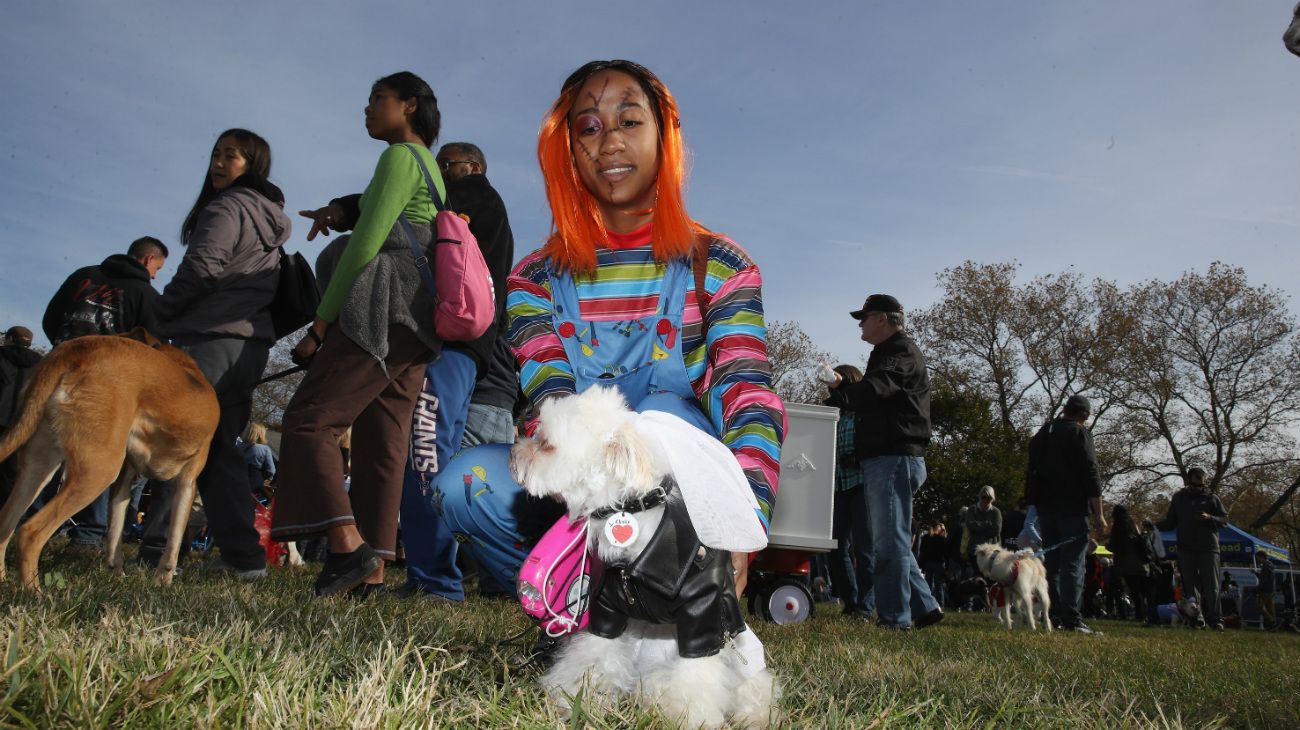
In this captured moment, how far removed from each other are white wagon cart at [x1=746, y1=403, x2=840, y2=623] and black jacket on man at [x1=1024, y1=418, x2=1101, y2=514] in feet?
6.77

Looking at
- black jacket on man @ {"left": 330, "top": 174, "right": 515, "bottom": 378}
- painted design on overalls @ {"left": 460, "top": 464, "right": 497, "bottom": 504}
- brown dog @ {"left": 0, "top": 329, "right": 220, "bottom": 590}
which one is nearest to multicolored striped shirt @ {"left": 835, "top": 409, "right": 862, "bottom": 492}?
black jacket on man @ {"left": 330, "top": 174, "right": 515, "bottom": 378}

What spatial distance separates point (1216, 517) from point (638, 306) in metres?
11.0

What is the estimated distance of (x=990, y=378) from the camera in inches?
1191

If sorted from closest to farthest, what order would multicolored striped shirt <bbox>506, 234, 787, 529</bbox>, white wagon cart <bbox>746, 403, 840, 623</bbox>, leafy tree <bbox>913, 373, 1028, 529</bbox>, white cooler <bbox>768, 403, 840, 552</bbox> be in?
multicolored striped shirt <bbox>506, 234, 787, 529</bbox>, white wagon cart <bbox>746, 403, 840, 623</bbox>, white cooler <bbox>768, 403, 840, 552</bbox>, leafy tree <bbox>913, 373, 1028, 529</bbox>

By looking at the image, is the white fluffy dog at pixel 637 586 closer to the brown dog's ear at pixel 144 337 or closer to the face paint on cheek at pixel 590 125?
the face paint on cheek at pixel 590 125

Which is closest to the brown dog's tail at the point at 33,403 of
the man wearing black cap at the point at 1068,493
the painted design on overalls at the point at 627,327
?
the painted design on overalls at the point at 627,327

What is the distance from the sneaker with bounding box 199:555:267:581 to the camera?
495 cm

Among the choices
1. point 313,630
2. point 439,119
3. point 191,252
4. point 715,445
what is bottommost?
point 313,630

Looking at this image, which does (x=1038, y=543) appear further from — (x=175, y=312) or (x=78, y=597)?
(x=78, y=597)

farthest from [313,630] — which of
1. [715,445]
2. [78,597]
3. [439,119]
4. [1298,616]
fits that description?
[1298,616]

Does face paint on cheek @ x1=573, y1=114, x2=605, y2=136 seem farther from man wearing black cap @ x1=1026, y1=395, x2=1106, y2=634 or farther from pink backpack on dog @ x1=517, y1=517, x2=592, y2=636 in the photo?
man wearing black cap @ x1=1026, y1=395, x2=1106, y2=634

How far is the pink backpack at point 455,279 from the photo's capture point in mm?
3967

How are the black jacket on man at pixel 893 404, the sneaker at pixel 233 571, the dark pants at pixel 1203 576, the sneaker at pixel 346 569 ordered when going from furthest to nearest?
the dark pants at pixel 1203 576
the black jacket on man at pixel 893 404
the sneaker at pixel 233 571
the sneaker at pixel 346 569

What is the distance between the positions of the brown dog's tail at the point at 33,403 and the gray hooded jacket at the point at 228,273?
0.90 m
